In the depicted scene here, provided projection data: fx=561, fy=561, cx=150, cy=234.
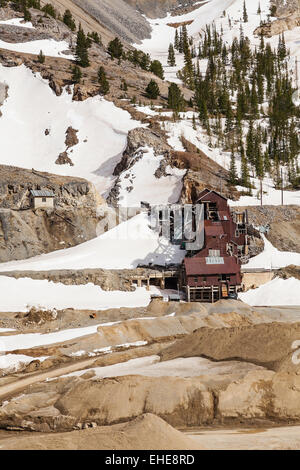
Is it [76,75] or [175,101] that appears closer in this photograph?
[76,75]

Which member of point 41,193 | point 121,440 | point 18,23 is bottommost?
point 121,440

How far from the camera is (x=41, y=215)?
74.7 m

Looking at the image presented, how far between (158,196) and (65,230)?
17.5 metres

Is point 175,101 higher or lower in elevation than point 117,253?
higher

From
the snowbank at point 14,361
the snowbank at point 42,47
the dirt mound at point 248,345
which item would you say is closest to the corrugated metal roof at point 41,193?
the snowbank at point 14,361

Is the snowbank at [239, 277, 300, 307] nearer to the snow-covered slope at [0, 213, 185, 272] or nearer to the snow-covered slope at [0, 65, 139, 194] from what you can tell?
the snow-covered slope at [0, 213, 185, 272]

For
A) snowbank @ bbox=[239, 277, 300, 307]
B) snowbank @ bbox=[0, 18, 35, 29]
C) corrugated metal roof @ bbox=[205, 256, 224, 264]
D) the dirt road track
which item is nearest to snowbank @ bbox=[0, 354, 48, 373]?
the dirt road track

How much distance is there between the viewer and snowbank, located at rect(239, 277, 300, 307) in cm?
6231

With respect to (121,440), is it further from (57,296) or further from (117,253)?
(117,253)

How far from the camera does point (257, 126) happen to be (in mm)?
121812

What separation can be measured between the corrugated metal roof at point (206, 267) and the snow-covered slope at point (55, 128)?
1228 inches

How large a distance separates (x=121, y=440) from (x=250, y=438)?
5.53 meters

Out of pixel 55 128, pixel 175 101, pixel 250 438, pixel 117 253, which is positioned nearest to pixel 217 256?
pixel 117 253
